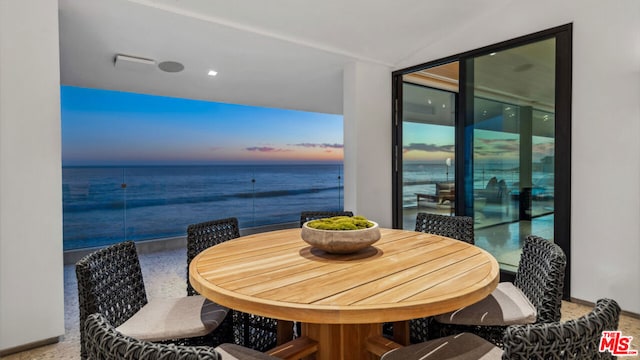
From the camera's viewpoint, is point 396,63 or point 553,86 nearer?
point 553,86

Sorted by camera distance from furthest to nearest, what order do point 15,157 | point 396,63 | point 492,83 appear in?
point 396,63 < point 492,83 < point 15,157

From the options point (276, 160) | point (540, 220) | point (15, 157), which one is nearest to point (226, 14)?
point (15, 157)

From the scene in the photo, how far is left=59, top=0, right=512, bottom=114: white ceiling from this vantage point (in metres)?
2.86

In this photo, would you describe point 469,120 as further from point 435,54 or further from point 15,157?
point 15,157

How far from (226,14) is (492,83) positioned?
8.33 ft

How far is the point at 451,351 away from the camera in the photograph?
4.14ft

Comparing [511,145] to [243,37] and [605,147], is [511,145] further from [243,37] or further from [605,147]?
[243,37]

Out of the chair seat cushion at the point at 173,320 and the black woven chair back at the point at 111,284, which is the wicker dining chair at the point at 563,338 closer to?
the chair seat cushion at the point at 173,320

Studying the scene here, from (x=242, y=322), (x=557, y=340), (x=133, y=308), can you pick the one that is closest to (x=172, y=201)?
(x=242, y=322)

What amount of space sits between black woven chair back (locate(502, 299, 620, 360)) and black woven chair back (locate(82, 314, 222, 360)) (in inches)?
25.3

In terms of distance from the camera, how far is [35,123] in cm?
230

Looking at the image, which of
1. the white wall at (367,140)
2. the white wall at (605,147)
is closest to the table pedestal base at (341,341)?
the white wall at (605,147)

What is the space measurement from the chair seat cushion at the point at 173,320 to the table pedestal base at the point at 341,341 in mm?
451

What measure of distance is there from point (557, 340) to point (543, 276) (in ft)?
2.90
